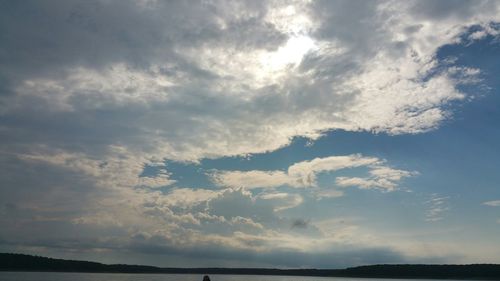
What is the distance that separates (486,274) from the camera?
196375mm

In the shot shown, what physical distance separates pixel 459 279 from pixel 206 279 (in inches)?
7491

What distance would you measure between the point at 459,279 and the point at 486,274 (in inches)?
427

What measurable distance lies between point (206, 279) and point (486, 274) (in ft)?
635

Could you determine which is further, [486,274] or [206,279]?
[486,274]

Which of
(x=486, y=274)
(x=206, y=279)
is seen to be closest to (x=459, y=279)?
(x=486, y=274)

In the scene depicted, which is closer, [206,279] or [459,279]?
[206,279]

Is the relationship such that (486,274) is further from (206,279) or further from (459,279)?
(206,279)

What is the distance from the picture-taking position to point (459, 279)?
198 meters

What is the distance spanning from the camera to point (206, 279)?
3700 cm
